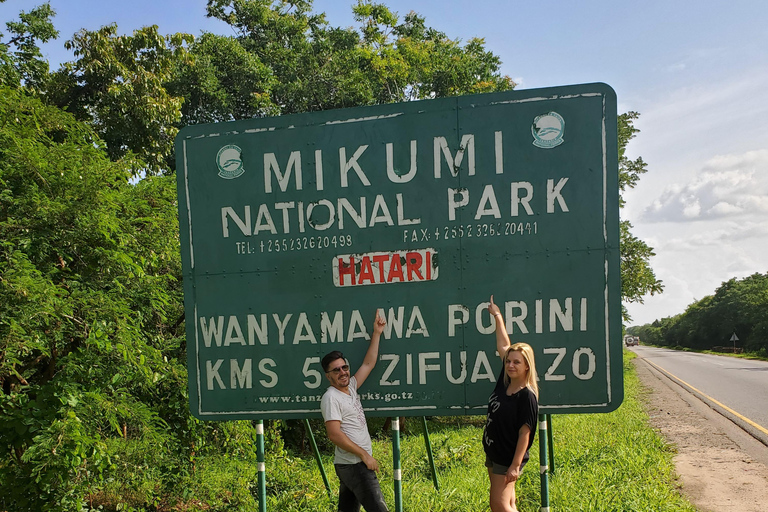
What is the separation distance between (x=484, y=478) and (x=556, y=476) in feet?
3.15

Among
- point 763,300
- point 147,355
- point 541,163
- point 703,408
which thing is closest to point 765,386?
point 703,408

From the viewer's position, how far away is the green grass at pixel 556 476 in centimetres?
614

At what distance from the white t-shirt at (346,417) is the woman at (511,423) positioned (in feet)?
2.89

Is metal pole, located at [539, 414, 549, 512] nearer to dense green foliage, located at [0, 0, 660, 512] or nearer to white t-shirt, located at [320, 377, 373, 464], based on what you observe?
white t-shirt, located at [320, 377, 373, 464]

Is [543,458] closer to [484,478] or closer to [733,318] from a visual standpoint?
[484,478]

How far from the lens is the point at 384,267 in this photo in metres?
4.59

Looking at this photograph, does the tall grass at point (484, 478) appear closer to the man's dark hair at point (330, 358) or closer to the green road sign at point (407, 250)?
the green road sign at point (407, 250)

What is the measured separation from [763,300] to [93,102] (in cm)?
6488

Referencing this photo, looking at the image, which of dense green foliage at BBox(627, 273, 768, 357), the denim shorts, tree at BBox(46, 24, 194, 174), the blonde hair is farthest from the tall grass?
dense green foliage at BBox(627, 273, 768, 357)

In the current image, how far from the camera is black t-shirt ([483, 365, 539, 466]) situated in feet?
12.7

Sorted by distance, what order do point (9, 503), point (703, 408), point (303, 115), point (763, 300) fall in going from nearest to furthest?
point (303, 115) → point (9, 503) → point (703, 408) → point (763, 300)

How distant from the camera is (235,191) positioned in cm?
489

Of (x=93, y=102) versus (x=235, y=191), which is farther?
(x=93, y=102)

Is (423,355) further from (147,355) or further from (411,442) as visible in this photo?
(411,442)
